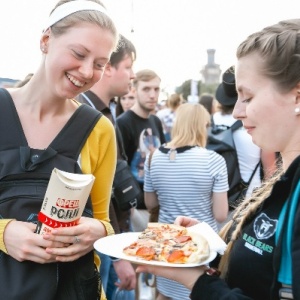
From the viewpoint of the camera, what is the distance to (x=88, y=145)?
1779 millimetres

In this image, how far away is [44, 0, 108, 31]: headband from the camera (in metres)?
1.77

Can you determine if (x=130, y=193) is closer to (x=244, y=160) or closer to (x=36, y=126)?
(x=36, y=126)

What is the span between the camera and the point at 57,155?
167cm

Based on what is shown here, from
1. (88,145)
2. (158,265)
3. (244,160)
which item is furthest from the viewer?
(244,160)

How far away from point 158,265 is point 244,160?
8.46 feet

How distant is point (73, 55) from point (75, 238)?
72 centimetres

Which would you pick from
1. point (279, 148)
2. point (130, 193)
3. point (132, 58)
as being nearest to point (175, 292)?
point (130, 193)

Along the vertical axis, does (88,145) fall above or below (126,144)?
above

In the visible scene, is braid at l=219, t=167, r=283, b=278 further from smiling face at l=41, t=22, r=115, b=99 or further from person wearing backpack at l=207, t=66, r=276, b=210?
person wearing backpack at l=207, t=66, r=276, b=210

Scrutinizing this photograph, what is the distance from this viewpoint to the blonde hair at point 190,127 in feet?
11.6

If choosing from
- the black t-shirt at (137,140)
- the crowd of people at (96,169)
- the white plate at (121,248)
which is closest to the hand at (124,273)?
the crowd of people at (96,169)

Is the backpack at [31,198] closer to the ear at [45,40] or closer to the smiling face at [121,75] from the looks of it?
the ear at [45,40]

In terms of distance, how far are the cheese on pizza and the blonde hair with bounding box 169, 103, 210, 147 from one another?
181 cm

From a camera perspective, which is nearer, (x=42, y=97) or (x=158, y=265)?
(x=158, y=265)
